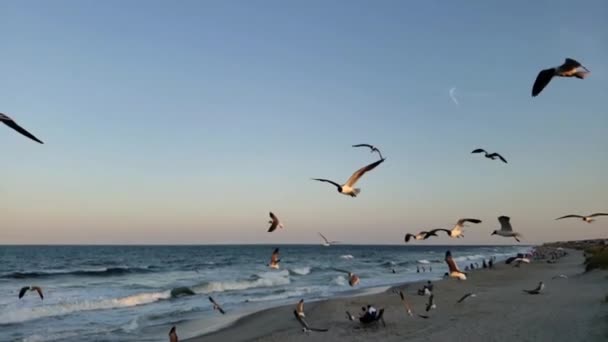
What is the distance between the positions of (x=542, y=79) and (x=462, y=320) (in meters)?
14.1

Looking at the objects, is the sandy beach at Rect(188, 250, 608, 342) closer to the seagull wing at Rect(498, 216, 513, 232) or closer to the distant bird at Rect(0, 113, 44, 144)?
the seagull wing at Rect(498, 216, 513, 232)

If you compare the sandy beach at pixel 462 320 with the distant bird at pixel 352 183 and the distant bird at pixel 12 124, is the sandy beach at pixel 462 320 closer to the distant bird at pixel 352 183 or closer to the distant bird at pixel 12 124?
the distant bird at pixel 352 183

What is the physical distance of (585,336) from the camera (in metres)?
14.5

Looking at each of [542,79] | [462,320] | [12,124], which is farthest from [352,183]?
[462,320]

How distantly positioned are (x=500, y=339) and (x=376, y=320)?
17.5 feet

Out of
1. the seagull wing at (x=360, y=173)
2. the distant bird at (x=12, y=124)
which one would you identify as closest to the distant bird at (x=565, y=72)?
the seagull wing at (x=360, y=173)

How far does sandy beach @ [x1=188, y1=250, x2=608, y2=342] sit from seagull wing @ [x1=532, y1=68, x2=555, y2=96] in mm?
9827

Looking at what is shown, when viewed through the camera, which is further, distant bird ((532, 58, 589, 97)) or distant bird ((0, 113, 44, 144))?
distant bird ((532, 58, 589, 97))

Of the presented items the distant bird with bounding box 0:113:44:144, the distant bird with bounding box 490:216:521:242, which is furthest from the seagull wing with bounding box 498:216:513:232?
the distant bird with bounding box 0:113:44:144

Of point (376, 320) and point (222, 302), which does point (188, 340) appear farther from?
point (222, 302)

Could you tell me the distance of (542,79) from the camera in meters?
7.18

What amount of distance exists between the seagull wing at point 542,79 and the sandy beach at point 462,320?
9.83 meters

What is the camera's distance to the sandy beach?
16.1 meters

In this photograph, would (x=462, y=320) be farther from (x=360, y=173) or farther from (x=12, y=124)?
(x=12, y=124)
